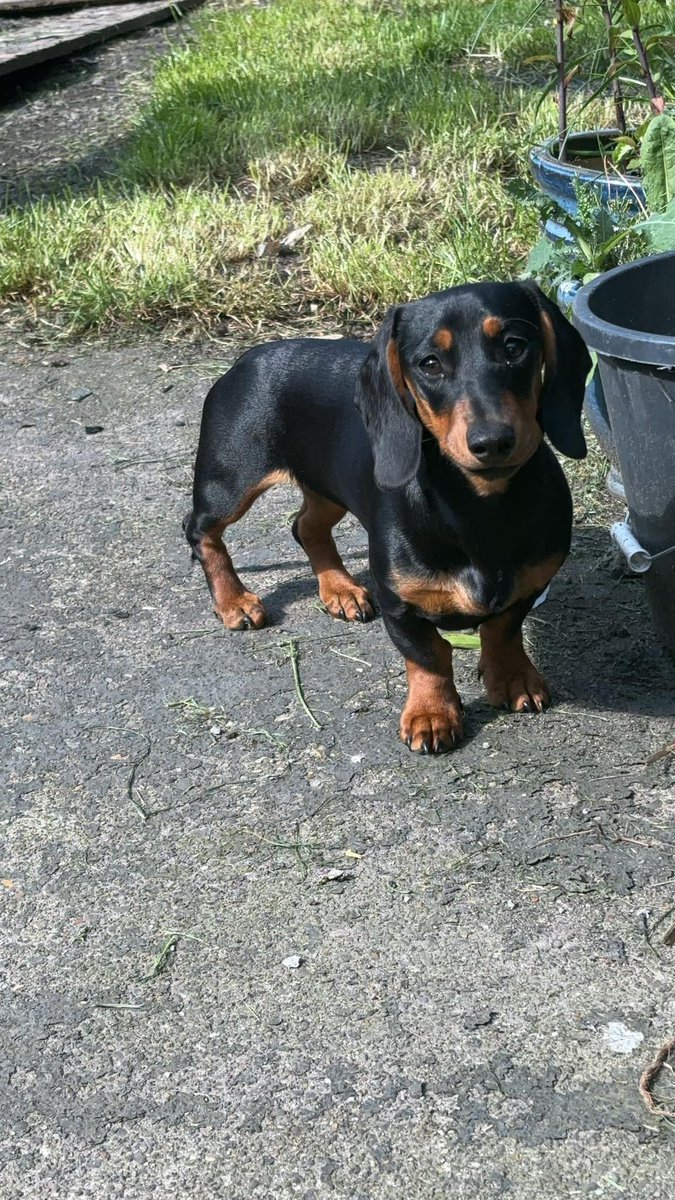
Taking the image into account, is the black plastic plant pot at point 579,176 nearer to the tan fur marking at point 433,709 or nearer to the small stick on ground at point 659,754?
the tan fur marking at point 433,709

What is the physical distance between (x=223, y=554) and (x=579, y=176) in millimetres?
1719

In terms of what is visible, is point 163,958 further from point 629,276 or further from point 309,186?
point 309,186

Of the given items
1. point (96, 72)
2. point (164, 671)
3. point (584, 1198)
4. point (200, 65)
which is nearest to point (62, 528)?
point (164, 671)

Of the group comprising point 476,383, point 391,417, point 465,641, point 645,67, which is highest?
point 645,67

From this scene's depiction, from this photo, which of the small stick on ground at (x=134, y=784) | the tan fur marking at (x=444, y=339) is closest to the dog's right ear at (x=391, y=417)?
the tan fur marking at (x=444, y=339)

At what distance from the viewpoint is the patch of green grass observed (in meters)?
5.92

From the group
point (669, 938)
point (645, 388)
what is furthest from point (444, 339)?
point (669, 938)

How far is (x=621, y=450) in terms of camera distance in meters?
3.27

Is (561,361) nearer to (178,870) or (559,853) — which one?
(559,853)

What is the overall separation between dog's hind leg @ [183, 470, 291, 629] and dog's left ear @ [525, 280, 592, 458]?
39.7 inches

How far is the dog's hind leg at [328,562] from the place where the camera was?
395 centimetres

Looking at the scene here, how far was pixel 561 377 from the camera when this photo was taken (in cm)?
305

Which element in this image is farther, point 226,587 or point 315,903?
point 226,587

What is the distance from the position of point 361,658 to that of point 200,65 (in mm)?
5774
